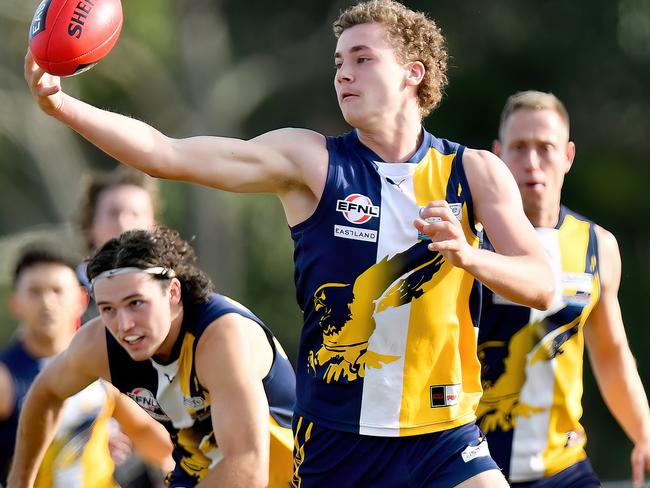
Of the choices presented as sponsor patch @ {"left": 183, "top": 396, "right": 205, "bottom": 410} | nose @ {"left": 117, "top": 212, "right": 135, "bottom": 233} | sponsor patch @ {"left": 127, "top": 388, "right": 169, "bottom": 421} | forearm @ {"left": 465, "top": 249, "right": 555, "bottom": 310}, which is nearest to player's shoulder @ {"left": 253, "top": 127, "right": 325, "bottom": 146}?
forearm @ {"left": 465, "top": 249, "right": 555, "bottom": 310}

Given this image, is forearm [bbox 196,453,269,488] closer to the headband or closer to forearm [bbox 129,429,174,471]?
the headband

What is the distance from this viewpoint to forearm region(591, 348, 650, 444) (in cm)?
612

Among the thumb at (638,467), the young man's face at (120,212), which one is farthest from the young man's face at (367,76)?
the young man's face at (120,212)

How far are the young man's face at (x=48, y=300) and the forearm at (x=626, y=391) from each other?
274cm

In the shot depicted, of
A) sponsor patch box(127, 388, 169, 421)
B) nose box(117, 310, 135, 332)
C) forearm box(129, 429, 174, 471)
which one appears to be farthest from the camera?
forearm box(129, 429, 174, 471)

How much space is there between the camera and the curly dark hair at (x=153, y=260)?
214 inches

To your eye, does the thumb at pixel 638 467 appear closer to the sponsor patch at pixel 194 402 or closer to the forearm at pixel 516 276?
the forearm at pixel 516 276

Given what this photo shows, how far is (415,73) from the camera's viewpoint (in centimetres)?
506

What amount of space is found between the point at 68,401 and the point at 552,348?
7.94 ft

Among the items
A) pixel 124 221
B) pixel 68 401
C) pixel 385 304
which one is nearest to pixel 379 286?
pixel 385 304

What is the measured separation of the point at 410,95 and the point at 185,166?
3.13ft

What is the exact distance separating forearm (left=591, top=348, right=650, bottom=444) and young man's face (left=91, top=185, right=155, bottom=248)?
2519mm

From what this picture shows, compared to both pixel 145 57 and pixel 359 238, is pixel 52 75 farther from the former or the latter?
pixel 145 57

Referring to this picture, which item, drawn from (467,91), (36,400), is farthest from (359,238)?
(467,91)
